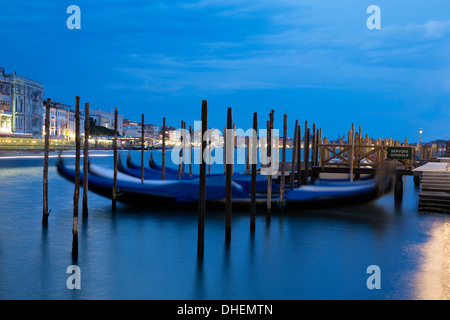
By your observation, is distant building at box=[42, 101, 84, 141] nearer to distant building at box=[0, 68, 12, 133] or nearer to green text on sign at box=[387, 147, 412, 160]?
distant building at box=[0, 68, 12, 133]

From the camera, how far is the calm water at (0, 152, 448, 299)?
6.35 metres

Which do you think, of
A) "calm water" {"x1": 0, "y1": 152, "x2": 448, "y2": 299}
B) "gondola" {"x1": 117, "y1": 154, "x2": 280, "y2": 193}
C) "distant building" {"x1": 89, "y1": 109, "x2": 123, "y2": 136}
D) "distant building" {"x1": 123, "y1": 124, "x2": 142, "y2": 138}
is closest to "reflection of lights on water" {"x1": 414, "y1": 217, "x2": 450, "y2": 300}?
"calm water" {"x1": 0, "y1": 152, "x2": 448, "y2": 299}

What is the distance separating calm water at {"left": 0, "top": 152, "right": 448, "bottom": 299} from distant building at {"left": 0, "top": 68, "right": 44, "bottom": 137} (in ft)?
157

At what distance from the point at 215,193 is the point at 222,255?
4491mm

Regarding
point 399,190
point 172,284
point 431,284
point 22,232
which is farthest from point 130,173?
point 431,284

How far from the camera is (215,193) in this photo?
12.6 meters

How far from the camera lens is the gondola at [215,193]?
12.5m

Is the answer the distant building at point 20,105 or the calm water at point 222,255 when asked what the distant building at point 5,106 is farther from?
the calm water at point 222,255

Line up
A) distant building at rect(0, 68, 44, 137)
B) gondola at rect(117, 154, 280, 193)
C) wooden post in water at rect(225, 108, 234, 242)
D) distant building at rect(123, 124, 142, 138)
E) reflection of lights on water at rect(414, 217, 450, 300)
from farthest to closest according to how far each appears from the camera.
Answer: distant building at rect(123, 124, 142, 138), distant building at rect(0, 68, 44, 137), gondola at rect(117, 154, 280, 193), wooden post in water at rect(225, 108, 234, 242), reflection of lights on water at rect(414, 217, 450, 300)

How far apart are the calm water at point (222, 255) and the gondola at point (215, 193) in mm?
307

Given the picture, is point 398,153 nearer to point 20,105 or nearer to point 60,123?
point 20,105

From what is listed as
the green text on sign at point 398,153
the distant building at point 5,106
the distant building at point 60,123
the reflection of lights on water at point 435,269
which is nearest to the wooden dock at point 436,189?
the reflection of lights on water at point 435,269
